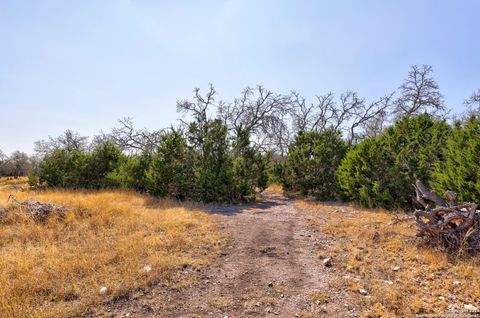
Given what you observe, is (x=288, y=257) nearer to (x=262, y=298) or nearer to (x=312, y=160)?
(x=262, y=298)

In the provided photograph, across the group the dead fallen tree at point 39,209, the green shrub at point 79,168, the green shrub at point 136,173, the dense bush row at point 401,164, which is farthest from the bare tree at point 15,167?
the dense bush row at point 401,164

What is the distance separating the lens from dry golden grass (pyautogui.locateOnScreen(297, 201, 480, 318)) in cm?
304

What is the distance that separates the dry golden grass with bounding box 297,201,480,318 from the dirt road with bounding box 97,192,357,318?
0.32 meters

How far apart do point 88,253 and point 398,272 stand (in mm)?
4841

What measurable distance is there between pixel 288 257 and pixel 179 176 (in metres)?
7.01

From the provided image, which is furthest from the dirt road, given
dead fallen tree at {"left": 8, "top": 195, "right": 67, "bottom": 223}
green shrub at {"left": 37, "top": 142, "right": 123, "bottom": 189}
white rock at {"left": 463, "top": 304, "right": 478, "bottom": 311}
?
green shrub at {"left": 37, "top": 142, "right": 123, "bottom": 189}

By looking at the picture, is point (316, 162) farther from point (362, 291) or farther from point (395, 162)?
point (362, 291)

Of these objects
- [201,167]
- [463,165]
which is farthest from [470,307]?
[201,167]

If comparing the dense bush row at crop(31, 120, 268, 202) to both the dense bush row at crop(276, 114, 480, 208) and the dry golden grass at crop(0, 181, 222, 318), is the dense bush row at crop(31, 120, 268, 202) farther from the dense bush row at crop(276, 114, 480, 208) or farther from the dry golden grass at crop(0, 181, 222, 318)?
the dry golden grass at crop(0, 181, 222, 318)

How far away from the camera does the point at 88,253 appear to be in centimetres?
450

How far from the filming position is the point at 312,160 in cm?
1165

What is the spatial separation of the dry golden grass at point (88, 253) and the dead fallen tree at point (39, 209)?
0.60 ft

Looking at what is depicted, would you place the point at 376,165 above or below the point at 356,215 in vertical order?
above

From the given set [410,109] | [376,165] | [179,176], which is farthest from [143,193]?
[410,109]
